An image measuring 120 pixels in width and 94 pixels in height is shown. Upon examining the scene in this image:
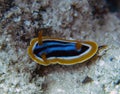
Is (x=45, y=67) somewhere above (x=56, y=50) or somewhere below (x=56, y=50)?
below

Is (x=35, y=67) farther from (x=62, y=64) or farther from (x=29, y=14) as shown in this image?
(x=29, y=14)

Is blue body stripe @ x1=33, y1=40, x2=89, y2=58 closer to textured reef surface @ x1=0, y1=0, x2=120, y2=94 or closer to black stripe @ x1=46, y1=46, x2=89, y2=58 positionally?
black stripe @ x1=46, y1=46, x2=89, y2=58

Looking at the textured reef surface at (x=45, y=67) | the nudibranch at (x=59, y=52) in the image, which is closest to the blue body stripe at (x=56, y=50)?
the nudibranch at (x=59, y=52)

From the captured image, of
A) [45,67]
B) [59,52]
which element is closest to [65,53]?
[59,52]

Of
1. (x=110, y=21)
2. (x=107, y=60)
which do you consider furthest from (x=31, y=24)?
(x=110, y=21)

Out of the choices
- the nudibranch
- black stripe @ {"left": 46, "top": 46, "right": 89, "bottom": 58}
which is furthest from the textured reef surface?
black stripe @ {"left": 46, "top": 46, "right": 89, "bottom": 58}

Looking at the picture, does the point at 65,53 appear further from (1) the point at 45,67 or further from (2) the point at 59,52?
(1) the point at 45,67
